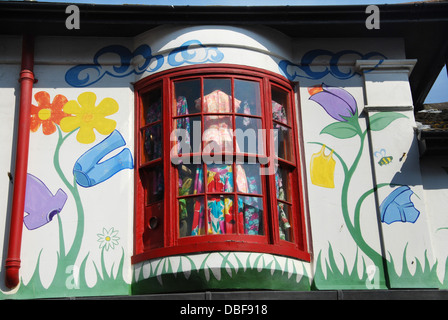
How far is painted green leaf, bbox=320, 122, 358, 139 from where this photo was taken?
11195mm

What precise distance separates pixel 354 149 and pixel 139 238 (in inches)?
132

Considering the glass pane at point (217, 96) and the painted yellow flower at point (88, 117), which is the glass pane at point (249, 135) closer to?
the glass pane at point (217, 96)

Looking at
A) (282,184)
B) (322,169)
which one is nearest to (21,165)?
(282,184)

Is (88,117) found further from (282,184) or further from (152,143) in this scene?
(282,184)

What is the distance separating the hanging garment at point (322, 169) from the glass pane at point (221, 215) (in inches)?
55.3

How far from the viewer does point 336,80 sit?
11.6 m

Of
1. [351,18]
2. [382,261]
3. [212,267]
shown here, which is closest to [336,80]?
[351,18]

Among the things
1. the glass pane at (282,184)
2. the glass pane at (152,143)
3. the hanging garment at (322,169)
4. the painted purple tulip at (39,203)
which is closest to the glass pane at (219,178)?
the glass pane at (282,184)

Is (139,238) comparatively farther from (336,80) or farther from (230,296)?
(336,80)

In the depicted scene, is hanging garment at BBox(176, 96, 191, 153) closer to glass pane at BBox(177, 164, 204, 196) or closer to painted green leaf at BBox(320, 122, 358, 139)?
glass pane at BBox(177, 164, 204, 196)

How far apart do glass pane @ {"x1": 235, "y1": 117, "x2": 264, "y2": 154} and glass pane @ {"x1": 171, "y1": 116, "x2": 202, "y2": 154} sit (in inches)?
21.7

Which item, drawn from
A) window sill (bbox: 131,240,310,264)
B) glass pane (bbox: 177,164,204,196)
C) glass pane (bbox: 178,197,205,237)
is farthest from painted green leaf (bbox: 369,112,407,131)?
glass pane (bbox: 178,197,205,237)

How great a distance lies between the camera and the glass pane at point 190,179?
410 inches

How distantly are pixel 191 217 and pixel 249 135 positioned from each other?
4.82ft
